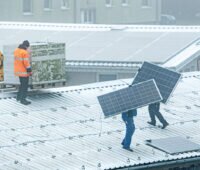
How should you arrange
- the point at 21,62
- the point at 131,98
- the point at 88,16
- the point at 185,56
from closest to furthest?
the point at 131,98 < the point at 21,62 < the point at 185,56 < the point at 88,16

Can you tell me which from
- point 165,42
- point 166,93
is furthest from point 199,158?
point 165,42

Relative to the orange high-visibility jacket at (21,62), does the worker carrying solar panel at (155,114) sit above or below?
below

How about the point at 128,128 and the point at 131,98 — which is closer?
the point at 128,128

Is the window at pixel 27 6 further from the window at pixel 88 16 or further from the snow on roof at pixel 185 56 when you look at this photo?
the snow on roof at pixel 185 56

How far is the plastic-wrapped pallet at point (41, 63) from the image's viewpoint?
90.0 ft

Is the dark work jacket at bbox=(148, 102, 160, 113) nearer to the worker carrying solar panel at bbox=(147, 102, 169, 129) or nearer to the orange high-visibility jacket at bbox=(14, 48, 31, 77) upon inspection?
the worker carrying solar panel at bbox=(147, 102, 169, 129)

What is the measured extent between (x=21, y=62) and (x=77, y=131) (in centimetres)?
327

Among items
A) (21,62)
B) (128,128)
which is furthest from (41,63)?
(128,128)

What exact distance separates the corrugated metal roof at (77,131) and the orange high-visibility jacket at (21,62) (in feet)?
3.22

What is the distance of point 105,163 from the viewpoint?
72.0 ft

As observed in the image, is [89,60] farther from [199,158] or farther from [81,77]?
[199,158]

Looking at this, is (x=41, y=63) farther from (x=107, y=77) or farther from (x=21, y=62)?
(x=107, y=77)

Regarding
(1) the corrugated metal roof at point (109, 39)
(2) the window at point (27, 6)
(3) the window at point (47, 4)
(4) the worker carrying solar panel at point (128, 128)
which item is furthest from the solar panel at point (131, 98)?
(3) the window at point (47, 4)

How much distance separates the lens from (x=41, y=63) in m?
27.6
